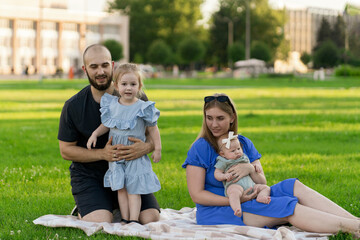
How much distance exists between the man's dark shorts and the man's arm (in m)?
0.24

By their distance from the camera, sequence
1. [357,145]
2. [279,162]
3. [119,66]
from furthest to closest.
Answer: [357,145] < [279,162] < [119,66]

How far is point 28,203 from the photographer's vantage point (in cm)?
624

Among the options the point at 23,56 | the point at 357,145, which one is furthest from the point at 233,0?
the point at 357,145

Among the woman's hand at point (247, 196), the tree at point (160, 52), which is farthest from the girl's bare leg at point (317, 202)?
the tree at point (160, 52)

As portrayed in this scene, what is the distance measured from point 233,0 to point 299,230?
325 feet

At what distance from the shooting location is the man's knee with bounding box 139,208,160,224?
534 cm

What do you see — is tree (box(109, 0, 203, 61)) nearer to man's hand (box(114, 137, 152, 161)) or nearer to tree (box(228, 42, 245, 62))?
tree (box(228, 42, 245, 62))

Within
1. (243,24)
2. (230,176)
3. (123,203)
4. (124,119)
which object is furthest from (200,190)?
(243,24)

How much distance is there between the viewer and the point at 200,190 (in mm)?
4914

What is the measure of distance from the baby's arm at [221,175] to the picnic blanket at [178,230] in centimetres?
41

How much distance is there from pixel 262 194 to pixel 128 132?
4.45ft

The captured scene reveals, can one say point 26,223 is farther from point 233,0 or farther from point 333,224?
point 233,0

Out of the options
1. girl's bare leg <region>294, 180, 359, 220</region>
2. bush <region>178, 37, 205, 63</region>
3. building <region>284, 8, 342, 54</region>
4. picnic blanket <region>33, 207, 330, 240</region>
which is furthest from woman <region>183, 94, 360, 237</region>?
building <region>284, 8, 342, 54</region>

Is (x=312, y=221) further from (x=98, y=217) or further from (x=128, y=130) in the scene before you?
(x=98, y=217)
